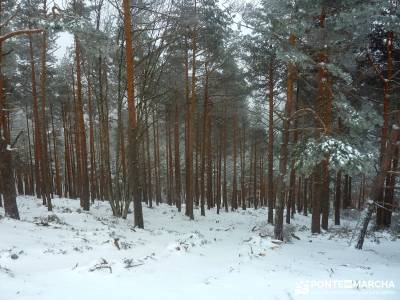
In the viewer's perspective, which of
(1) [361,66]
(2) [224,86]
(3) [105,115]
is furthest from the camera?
(2) [224,86]

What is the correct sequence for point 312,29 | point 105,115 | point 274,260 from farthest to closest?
point 105,115, point 312,29, point 274,260

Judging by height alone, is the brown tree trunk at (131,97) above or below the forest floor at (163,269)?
above

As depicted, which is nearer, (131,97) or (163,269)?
(163,269)

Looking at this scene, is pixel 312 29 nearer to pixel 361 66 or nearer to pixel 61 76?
pixel 361 66

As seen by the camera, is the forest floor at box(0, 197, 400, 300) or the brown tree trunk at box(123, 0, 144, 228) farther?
the brown tree trunk at box(123, 0, 144, 228)

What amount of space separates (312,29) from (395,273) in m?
8.01

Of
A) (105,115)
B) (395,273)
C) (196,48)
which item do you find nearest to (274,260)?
(395,273)

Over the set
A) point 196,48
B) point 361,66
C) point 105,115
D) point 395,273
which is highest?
point 196,48

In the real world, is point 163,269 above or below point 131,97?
below

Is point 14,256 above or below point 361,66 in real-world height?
below

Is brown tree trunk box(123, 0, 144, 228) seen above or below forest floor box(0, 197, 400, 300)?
above

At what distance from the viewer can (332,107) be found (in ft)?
42.5

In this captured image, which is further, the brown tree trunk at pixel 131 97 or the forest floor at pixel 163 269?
the brown tree trunk at pixel 131 97

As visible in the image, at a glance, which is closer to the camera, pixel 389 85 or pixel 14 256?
pixel 14 256
